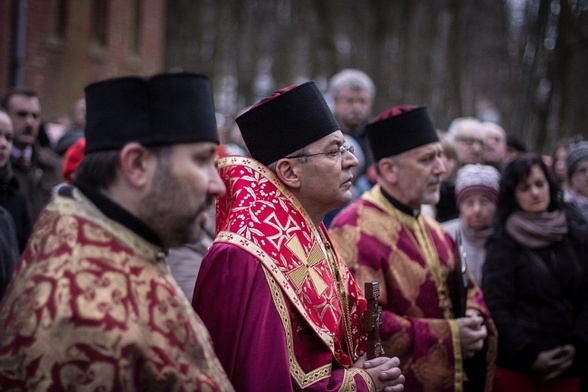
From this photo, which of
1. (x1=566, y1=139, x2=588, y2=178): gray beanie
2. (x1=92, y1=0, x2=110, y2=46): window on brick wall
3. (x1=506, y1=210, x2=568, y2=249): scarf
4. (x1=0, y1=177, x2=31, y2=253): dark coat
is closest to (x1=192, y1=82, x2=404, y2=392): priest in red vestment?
(x1=506, y1=210, x2=568, y2=249): scarf

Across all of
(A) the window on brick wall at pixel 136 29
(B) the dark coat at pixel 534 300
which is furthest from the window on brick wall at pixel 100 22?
(B) the dark coat at pixel 534 300

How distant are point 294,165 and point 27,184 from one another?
153 inches

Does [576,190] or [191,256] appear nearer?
[191,256]

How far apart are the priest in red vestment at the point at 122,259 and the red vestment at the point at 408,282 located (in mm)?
2191

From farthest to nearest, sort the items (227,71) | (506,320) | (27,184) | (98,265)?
(227,71), (27,184), (506,320), (98,265)

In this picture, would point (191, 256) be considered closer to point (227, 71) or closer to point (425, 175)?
point (425, 175)

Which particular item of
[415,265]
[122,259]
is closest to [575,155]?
[415,265]

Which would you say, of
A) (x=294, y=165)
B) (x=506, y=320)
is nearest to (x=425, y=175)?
(x=506, y=320)

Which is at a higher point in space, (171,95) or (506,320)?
(171,95)

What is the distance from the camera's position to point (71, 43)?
17.1 meters

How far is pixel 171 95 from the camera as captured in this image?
2623 mm

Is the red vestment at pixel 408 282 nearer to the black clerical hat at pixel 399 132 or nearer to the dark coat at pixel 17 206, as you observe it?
the black clerical hat at pixel 399 132

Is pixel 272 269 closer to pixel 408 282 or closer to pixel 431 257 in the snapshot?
→ pixel 408 282

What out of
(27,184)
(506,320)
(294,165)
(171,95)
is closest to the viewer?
Result: (171,95)
